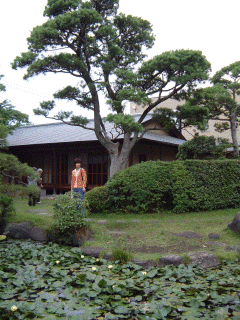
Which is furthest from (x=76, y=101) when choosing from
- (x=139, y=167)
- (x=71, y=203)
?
(x=71, y=203)

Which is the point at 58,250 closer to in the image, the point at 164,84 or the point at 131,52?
the point at 164,84

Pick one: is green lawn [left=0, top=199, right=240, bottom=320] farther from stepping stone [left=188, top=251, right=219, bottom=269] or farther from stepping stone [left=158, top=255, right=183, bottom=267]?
stepping stone [left=158, top=255, right=183, bottom=267]

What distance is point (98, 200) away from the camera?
9.65m

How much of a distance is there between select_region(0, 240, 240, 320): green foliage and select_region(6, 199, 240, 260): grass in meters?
0.75

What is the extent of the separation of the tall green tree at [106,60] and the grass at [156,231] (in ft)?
10.7

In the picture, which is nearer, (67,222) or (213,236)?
(67,222)

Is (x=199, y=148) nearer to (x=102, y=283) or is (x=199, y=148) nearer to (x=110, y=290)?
(x=102, y=283)

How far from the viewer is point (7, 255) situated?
5.93 metres

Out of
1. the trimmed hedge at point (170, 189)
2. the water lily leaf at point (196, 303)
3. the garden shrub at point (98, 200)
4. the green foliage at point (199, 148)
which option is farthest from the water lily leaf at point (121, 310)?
the green foliage at point (199, 148)

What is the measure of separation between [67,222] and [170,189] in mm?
4041

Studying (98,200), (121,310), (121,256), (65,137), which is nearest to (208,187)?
(98,200)

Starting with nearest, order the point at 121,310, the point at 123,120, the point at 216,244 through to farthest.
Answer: the point at 121,310 < the point at 216,244 < the point at 123,120

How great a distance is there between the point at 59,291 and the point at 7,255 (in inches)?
86.2

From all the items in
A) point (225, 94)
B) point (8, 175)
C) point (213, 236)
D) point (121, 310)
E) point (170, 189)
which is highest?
point (225, 94)
